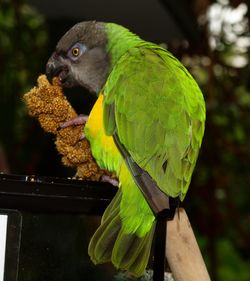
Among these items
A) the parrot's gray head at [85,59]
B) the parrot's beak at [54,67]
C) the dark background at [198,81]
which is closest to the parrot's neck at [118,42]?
the parrot's gray head at [85,59]

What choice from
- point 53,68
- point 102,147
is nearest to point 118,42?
point 53,68

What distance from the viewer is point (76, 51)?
7.44 ft

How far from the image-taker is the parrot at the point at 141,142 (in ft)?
4.96

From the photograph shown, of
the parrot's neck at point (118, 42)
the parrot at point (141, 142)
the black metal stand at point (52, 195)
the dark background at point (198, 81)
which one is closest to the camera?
the black metal stand at point (52, 195)

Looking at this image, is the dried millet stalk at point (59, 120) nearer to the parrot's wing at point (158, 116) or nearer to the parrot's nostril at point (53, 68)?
the parrot's wing at point (158, 116)

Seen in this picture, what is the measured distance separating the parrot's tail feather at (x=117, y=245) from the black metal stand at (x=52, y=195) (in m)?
0.07

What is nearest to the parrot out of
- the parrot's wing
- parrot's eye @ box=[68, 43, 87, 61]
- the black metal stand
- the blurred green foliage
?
the parrot's wing

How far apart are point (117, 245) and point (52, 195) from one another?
0.33 meters

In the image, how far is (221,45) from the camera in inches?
152

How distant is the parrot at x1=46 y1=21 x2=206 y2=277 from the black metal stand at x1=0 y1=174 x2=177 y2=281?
0.38 ft

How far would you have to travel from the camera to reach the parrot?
4.96ft

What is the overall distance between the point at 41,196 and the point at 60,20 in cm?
264

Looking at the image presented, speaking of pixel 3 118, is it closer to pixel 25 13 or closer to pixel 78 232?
pixel 25 13

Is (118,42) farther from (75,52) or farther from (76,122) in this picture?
(76,122)
